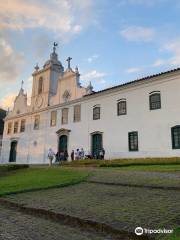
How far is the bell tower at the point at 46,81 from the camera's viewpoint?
3312cm

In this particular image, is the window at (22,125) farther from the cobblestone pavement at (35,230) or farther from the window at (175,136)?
the cobblestone pavement at (35,230)

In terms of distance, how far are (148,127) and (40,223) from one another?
661 inches

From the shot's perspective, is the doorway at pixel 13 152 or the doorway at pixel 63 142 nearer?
the doorway at pixel 63 142

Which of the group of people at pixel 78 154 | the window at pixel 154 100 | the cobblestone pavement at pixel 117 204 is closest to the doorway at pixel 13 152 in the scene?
the group of people at pixel 78 154

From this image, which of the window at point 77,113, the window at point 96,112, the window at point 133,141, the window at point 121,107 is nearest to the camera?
the window at point 133,141

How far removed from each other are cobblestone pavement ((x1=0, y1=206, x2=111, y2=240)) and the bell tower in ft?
85.5

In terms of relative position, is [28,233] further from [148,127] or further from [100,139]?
[100,139]

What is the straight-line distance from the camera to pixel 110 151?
965 inches

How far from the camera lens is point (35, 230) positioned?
5.89 m

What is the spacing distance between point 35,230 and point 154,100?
18081 mm

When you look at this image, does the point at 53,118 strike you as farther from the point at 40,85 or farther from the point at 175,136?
the point at 175,136
